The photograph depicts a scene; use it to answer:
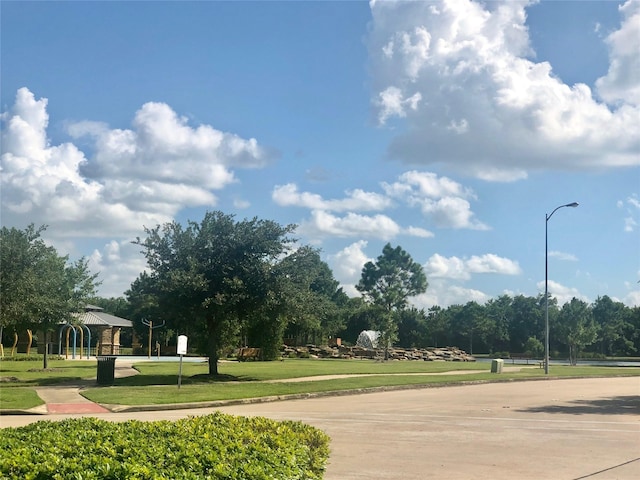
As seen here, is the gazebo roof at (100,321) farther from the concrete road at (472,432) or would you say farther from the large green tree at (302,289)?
the concrete road at (472,432)

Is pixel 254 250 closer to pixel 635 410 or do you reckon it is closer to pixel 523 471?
pixel 635 410

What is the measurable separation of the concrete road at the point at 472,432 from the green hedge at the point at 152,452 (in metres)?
2.19

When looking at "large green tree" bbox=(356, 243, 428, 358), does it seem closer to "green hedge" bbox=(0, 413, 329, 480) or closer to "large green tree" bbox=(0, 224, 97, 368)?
"large green tree" bbox=(0, 224, 97, 368)

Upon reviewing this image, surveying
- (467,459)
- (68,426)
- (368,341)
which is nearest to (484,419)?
(467,459)

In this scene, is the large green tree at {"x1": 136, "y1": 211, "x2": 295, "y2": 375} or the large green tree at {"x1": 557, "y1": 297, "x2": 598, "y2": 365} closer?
the large green tree at {"x1": 136, "y1": 211, "x2": 295, "y2": 375}

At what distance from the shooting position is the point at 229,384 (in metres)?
A: 27.2

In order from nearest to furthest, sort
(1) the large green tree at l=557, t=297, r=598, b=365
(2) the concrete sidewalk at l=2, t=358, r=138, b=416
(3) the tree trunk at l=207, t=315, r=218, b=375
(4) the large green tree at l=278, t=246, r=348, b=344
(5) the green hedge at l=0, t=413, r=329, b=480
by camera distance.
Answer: (5) the green hedge at l=0, t=413, r=329, b=480, (2) the concrete sidewalk at l=2, t=358, r=138, b=416, (4) the large green tree at l=278, t=246, r=348, b=344, (3) the tree trunk at l=207, t=315, r=218, b=375, (1) the large green tree at l=557, t=297, r=598, b=365

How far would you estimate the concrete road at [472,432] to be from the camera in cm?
1013

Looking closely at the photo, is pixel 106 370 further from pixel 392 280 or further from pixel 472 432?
pixel 392 280

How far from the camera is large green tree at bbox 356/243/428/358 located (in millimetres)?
68938

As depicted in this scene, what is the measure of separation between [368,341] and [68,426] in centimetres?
7630

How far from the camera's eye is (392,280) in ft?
240

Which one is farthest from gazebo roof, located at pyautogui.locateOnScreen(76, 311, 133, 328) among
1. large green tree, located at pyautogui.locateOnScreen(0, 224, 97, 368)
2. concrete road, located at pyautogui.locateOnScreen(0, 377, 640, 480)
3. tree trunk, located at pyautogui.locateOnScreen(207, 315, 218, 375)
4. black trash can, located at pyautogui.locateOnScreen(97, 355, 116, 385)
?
concrete road, located at pyautogui.locateOnScreen(0, 377, 640, 480)

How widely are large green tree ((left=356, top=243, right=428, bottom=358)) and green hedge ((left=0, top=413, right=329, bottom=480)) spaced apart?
60.1 meters
